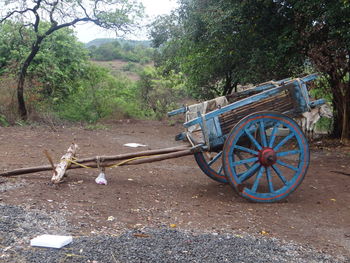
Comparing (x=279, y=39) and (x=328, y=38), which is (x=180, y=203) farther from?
(x=328, y=38)

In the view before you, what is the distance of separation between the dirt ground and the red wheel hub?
52 centimetres

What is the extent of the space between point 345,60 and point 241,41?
2.45 m

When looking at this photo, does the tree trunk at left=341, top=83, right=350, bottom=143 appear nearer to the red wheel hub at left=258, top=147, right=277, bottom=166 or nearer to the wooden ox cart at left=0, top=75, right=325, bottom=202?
the wooden ox cart at left=0, top=75, right=325, bottom=202

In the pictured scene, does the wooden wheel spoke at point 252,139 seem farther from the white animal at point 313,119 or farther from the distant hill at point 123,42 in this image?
the distant hill at point 123,42

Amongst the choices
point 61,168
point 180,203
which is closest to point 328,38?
point 180,203

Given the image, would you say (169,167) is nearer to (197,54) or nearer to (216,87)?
(197,54)

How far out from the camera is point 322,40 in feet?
27.6

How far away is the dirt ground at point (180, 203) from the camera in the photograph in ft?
12.1

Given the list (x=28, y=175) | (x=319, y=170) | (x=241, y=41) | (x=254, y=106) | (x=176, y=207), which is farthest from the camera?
(x=241, y=41)

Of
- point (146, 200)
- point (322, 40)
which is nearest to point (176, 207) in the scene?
point (146, 200)

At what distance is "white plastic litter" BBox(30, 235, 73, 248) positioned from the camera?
2.86 metres

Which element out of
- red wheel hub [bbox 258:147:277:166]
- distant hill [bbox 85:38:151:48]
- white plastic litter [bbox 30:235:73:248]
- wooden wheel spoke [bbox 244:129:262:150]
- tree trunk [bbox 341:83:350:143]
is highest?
distant hill [bbox 85:38:151:48]

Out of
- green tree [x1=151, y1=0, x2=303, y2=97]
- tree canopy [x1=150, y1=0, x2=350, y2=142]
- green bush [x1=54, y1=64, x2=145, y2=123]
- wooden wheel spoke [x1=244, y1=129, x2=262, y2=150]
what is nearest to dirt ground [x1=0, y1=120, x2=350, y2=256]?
wooden wheel spoke [x1=244, y1=129, x2=262, y2=150]

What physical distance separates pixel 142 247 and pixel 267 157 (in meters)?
2.09
